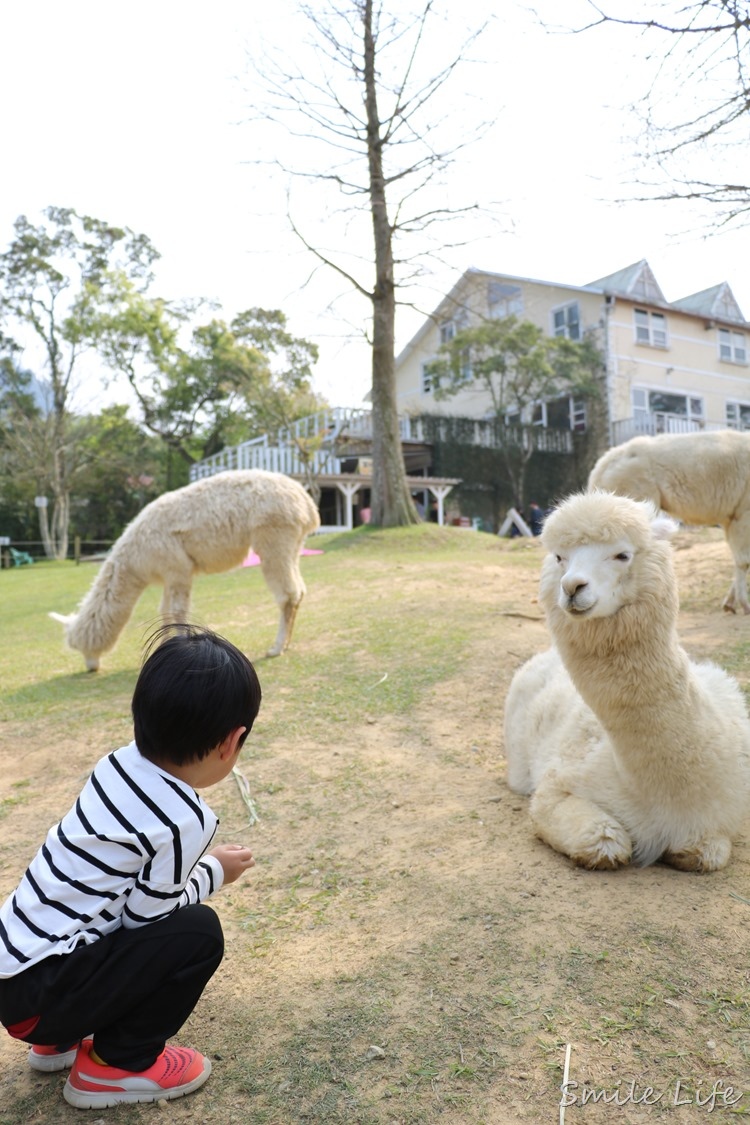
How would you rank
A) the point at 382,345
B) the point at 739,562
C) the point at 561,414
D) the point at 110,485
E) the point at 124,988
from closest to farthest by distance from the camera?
the point at 124,988
the point at 739,562
the point at 382,345
the point at 561,414
the point at 110,485

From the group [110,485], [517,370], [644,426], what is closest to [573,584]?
[517,370]

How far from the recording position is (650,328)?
29.1 m

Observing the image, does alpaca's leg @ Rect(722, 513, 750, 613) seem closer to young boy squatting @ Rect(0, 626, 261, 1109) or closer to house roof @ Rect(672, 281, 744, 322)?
young boy squatting @ Rect(0, 626, 261, 1109)

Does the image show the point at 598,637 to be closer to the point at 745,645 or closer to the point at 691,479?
the point at 745,645

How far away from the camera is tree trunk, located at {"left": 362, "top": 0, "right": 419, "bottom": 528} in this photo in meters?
15.7

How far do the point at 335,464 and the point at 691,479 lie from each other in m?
20.0

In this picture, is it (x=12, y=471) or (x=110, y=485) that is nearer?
(x=12, y=471)

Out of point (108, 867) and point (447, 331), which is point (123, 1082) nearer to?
point (108, 867)

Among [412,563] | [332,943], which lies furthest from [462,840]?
[412,563]

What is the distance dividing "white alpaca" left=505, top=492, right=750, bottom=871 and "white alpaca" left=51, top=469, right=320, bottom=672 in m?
4.42

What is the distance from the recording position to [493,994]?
2.09m

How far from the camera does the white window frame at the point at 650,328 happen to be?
28.8m

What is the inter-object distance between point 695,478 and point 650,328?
24472 mm

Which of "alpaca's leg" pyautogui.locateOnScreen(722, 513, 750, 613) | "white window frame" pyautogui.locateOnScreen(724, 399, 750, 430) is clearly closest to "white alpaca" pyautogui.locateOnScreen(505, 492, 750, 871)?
"alpaca's leg" pyautogui.locateOnScreen(722, 513, 750, 613)
